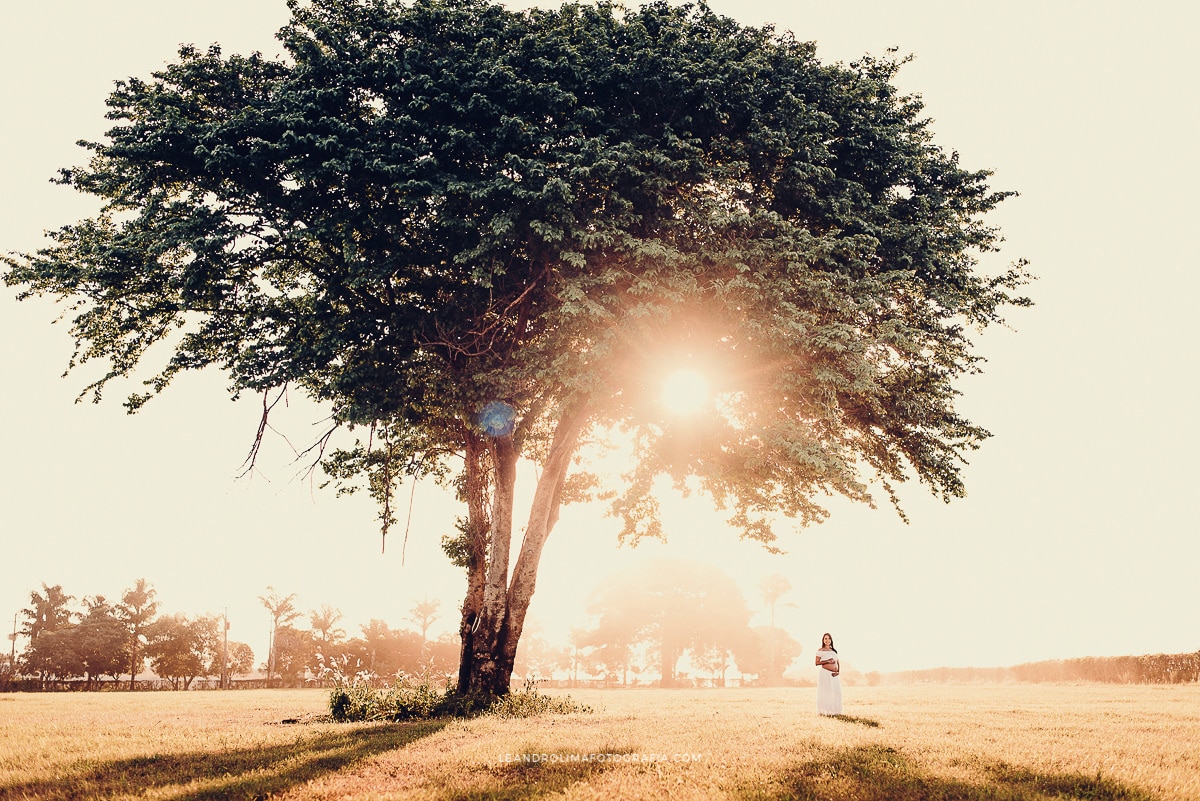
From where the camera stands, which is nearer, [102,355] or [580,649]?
[102,355]

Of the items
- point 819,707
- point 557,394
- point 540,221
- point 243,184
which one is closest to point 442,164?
point 540,221

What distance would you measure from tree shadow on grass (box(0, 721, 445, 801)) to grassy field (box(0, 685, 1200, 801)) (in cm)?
4

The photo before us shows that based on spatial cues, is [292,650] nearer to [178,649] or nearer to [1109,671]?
[178,649]

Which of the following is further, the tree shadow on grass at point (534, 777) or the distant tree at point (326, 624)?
the distant tree at point (326, 624)

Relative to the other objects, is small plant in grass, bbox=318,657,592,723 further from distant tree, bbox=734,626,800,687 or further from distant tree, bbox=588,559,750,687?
distant tree, bbox=734,626,800,687

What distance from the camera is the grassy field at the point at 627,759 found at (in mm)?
7801

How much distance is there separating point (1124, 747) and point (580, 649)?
230 feet

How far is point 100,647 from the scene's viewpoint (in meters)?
65.7

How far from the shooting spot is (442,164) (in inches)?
521

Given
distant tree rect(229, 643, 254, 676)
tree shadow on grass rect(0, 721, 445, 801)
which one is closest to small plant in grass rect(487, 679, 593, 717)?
tree shadow on grass rect(0, 721, 445, 801)

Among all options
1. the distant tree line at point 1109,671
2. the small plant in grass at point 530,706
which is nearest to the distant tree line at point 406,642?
the distant tree line at point 1109,671

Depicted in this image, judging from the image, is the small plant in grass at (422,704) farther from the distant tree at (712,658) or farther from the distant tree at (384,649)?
the distant tree at (712,658)

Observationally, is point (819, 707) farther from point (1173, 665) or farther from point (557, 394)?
point (1173, 665)

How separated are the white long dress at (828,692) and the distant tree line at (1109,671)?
23.2 m
